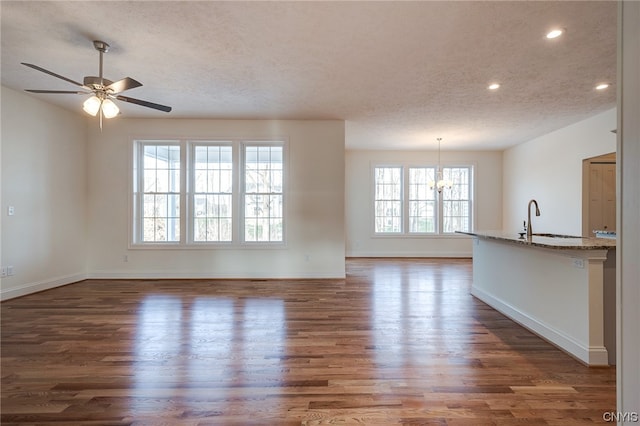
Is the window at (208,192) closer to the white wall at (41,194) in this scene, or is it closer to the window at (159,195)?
the window at (159,195)

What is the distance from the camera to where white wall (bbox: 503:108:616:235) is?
5.25 m

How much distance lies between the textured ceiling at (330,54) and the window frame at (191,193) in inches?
25.6

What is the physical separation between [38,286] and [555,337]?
678 centimetres

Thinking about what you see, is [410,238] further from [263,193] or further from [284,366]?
[284,366]

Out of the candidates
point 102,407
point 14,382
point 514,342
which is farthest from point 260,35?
point 514,342

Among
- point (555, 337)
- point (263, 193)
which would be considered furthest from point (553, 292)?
point (263, 193)

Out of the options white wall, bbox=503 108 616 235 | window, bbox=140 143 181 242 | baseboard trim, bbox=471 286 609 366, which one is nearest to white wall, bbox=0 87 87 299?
window, bbox=140 143 181 242

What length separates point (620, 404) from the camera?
1293mm

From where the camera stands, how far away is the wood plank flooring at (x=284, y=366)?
185 cm

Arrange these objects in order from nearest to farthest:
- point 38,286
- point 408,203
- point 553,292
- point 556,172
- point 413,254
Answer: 1. point 553,292
2. point 38,286
3. point 556,172
4. point 413,254
5. point 408,203

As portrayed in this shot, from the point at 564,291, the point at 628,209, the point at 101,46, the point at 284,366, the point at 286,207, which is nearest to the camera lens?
the point at 628,209

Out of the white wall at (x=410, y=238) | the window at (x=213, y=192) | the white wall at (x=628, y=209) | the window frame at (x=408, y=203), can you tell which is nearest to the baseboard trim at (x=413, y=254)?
the white wall at (x=410, y=238)

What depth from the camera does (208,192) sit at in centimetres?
577

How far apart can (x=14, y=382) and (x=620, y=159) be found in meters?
3.86
